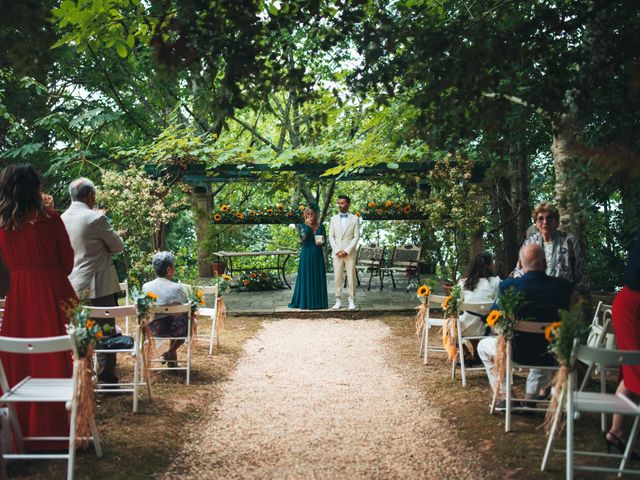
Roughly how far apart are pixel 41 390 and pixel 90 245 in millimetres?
2141

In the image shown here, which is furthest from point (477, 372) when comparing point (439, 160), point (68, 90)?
point (68, 90)

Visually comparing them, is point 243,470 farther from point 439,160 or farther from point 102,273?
point 439,160

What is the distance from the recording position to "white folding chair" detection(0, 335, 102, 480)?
403cm

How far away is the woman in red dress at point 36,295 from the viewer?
468 centimetres

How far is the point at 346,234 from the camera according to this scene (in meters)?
12.3

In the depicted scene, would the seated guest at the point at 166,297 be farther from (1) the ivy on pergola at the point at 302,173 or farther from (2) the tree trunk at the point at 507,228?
(2) the tree trunk at the point at 507,228

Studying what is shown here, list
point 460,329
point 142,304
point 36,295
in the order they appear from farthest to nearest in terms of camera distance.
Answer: point 460,329 < point 142,304 < point 36,295

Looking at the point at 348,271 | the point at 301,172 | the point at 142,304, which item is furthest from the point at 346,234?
the point at 142,304

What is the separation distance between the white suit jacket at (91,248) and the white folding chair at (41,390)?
68.1 inches

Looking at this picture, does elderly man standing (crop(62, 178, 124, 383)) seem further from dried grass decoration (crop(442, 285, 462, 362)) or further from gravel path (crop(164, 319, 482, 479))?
dried grass decoration (crop(442, 285, 462, 362))

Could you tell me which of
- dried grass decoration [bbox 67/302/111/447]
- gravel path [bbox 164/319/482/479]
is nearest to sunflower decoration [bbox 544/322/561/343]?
gravel path [bbox 164/319/482/479]

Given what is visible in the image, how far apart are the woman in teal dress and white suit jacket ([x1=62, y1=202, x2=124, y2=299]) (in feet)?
20.1

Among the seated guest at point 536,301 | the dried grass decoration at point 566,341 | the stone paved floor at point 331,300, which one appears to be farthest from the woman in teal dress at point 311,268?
the dried grass decoration at point 566,341

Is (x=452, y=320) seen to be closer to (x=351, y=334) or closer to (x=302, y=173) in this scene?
(x=351, y=334)
